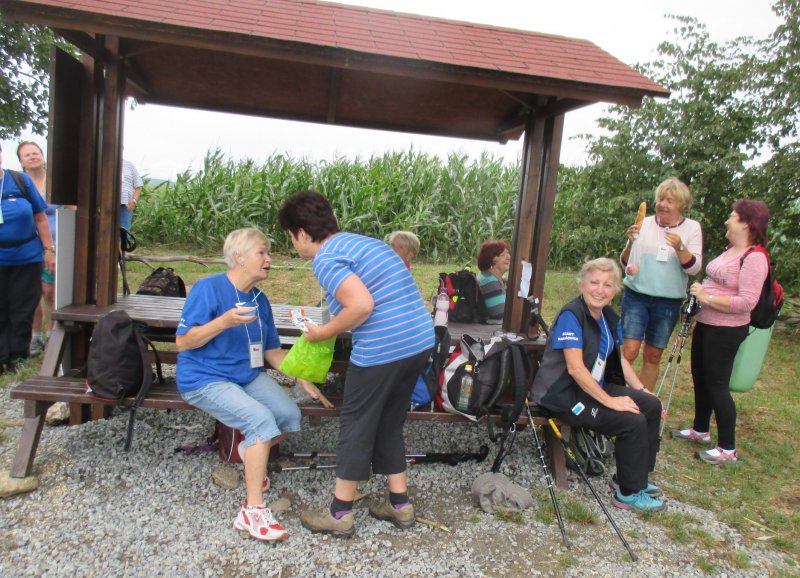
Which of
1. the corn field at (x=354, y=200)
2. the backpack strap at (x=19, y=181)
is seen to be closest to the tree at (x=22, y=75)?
the corn field at (x=354, y=200)

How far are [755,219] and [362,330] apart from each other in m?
2.94

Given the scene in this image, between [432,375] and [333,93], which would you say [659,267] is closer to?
[432,375]

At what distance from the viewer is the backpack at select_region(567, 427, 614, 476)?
3.82 meters

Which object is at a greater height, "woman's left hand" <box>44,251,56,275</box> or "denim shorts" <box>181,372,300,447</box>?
"woman's left hand" <box>44,251,56,275</box>

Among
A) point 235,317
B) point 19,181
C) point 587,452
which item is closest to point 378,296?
point 235,317

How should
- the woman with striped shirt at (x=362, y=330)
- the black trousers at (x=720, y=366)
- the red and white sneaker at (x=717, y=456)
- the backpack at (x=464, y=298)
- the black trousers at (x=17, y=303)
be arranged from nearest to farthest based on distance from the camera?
1. the woman with striped shirt at (x=362, y=330)
2. the black trousers at (x=720, y=366)
3. the red and white sneaker at (x=717, y=456)
4. the backpack at (x=464, y=298)
5. the black trousers at (x=17, y=303)

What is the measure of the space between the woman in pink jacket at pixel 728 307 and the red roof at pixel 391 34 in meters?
1.18

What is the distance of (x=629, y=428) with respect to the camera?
10.8 ft

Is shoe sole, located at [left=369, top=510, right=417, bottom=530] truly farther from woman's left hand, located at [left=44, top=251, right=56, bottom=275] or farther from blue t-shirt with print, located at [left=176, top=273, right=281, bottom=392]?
woman's left hand, located at [left=44, top=251, right=56, bottom=275]

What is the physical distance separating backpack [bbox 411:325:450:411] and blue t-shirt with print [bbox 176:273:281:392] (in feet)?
3.21

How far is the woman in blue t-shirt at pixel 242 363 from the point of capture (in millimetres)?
2924

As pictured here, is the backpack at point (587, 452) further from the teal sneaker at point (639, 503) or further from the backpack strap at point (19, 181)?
the backpack strap at point (19, 181)

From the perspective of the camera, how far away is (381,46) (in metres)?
3.52

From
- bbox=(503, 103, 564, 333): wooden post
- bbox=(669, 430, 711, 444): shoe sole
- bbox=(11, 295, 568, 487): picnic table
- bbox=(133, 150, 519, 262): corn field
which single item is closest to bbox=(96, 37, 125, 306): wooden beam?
bbox=(11, 295, 568, 487): picnic table
